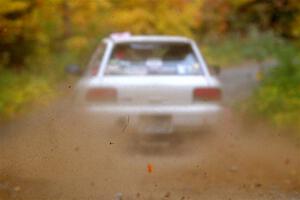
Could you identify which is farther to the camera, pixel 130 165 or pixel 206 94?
pixel 206 94

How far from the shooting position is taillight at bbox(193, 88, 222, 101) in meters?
7.06

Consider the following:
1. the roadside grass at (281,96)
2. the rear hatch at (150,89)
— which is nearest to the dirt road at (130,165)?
the rear hatch at (150,89)

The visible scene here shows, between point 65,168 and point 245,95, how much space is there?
633 cm

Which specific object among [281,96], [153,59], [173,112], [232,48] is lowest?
[232,48]

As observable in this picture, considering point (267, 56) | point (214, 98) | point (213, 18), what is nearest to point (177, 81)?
point (214, 98)

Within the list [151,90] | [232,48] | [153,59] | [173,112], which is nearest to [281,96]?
[153,59]

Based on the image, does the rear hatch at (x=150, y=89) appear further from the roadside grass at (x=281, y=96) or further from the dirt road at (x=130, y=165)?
the roadside grass at (x=281, y=96)

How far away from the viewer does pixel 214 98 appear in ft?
23.4

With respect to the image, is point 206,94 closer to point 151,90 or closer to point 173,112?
point 173,112

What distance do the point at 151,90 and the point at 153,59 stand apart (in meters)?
0.63

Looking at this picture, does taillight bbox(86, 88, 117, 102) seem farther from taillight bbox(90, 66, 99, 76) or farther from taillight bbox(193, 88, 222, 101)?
taillight bbox(193, 88, 222, 101)

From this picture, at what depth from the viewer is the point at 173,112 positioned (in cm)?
692

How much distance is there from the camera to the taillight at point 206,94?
706 cm

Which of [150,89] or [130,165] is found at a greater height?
[150,89]
